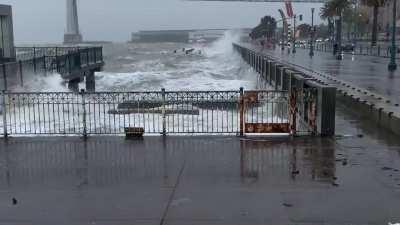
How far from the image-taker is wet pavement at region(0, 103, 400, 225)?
7.20 meters

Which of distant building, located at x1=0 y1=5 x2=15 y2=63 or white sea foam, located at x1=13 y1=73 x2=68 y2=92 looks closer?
white sea foam, located at x1=13 y1=73 x2=68 y2=92

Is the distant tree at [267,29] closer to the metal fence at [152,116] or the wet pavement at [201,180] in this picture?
the metal fence at [152,116]

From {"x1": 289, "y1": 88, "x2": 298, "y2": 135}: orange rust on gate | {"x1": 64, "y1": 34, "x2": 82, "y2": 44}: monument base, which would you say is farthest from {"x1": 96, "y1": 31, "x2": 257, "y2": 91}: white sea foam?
{"x1": 64, "y1": 34, "x2": 82, "y2": 44}: monument base

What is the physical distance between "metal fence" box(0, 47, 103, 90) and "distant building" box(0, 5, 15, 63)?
736 millimetres

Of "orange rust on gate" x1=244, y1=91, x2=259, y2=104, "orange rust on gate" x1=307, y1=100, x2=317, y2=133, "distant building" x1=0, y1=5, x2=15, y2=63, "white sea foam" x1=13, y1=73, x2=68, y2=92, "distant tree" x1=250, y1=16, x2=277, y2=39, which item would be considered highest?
"distant tree" x1=250, y1=16, x2=277, y2=39

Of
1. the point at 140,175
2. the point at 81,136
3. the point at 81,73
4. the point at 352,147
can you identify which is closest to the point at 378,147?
the point at 352,147

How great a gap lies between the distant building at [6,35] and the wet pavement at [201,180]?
20469 millimetres

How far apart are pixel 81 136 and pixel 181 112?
4.42 metres

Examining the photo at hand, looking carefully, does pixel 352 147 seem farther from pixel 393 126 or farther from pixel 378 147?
pixel 393 126

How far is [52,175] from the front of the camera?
30.3 feet

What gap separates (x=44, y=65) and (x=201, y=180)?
25704 millimetres

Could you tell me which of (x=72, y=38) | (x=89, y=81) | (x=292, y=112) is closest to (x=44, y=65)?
(x=89, y=81)

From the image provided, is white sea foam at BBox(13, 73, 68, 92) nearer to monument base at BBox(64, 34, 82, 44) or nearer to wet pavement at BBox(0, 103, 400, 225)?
wet pavement at BBox(0, 103, 400, 225)

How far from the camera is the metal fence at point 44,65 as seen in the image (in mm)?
27062
